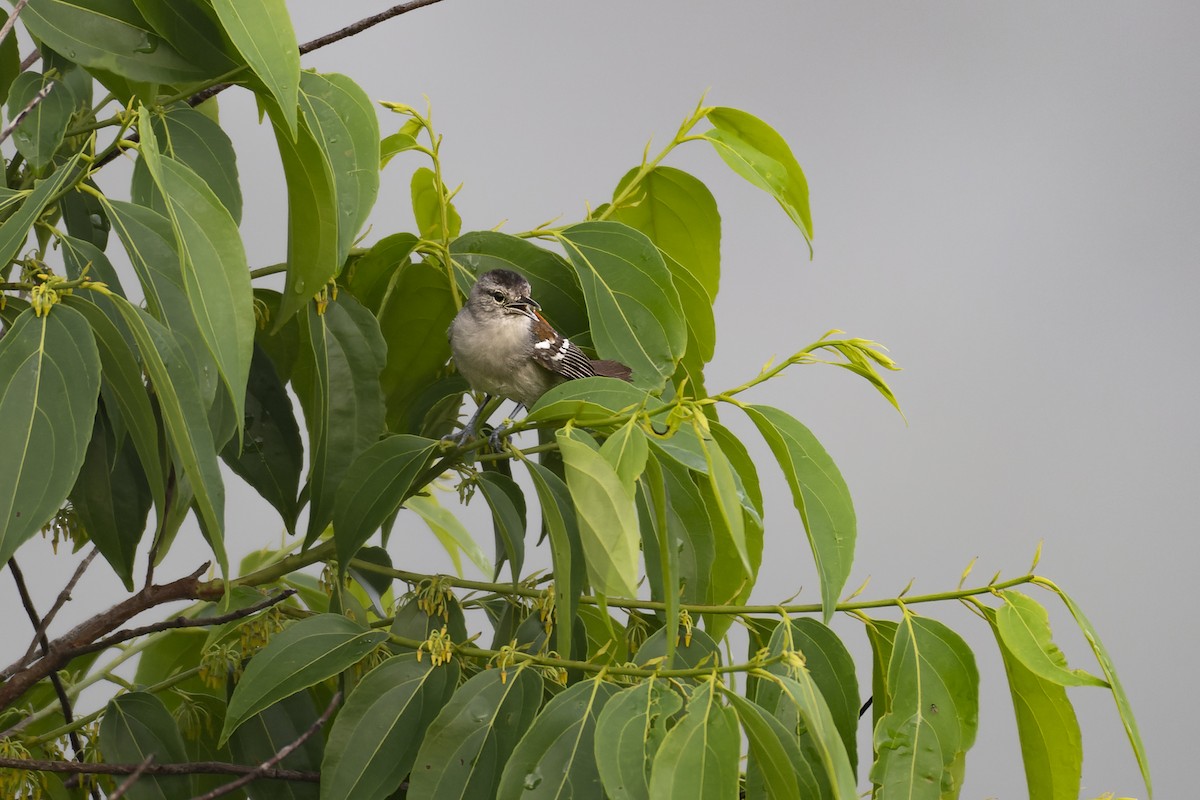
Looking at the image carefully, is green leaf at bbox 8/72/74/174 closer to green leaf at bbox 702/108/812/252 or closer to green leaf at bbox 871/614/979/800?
green leaf at bbox 702/108/812/252

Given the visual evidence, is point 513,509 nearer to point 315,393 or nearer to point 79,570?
point 315,393

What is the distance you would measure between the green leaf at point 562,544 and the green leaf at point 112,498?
0.34 metres

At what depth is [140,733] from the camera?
38.9 inches

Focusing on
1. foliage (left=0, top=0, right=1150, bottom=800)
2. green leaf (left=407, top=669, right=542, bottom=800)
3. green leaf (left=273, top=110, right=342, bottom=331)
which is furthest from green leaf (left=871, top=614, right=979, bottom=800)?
green leaf (left=273, top=110, right=342, bottom=331)

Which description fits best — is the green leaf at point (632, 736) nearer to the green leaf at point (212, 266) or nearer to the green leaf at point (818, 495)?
the green leaf at point (818, 495)

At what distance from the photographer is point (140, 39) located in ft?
2.76

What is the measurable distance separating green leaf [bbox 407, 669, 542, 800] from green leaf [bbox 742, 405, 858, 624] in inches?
9.0

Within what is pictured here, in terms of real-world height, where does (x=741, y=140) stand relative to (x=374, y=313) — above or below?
above

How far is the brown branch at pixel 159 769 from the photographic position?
2.73ft

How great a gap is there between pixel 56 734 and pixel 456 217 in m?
0.54

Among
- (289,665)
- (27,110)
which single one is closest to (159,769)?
(289,665)

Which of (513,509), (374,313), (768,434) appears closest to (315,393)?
(374,313)

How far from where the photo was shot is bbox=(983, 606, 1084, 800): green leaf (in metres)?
0.86

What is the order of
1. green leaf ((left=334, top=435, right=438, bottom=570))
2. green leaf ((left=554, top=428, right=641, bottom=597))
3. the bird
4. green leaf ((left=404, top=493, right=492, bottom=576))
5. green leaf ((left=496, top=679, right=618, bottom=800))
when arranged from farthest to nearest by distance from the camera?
green leaf ((left=404, top=493, right=492, bottom=576)) < the bird < green leaf ((left=334, top=435, right=438, bottom=570)) < green leaf ((left=496, top=679, right=618, bottom=800)) < green leaf ((left=554, top=428, right=641, bottom=597))
